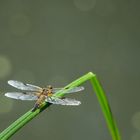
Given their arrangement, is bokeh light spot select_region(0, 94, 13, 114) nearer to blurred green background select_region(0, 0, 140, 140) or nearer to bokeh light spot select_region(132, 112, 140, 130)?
blurred green background select_region(0, 0, 140, 140)

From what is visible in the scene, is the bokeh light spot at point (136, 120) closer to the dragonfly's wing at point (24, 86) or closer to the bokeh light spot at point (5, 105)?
the bokeh light spot at point (5, 105)

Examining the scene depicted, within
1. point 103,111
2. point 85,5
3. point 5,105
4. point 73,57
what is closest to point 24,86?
point 103,111

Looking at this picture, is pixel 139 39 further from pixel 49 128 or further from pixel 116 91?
pixel 49 128

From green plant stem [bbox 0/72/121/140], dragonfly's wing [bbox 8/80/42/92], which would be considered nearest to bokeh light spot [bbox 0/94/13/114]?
dragonfly's wing [bbox 8/80/42/92]

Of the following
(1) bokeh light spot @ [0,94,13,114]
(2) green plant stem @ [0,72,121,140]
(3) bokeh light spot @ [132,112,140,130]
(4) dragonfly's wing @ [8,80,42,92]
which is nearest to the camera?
(2) green plant stem @ [0,72,121,140]

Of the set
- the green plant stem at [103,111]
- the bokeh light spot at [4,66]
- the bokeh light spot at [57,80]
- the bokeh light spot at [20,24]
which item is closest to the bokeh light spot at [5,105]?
the bokeh light spot at [4,66]

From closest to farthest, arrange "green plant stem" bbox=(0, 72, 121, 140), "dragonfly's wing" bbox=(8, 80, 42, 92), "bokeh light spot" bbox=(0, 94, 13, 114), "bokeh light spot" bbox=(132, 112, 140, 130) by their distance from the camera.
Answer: "green plant stem" bbox=(0, 72, 121, 140), "dragonfly's wing" bbox=(8, 80, 42, 92), "bokeh light spot" bbox=(0, 94, 13, 114), "bokeh light spot" bbox=(132, 112, 140, 130)

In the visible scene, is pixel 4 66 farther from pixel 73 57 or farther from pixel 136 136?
pixel 136 136
